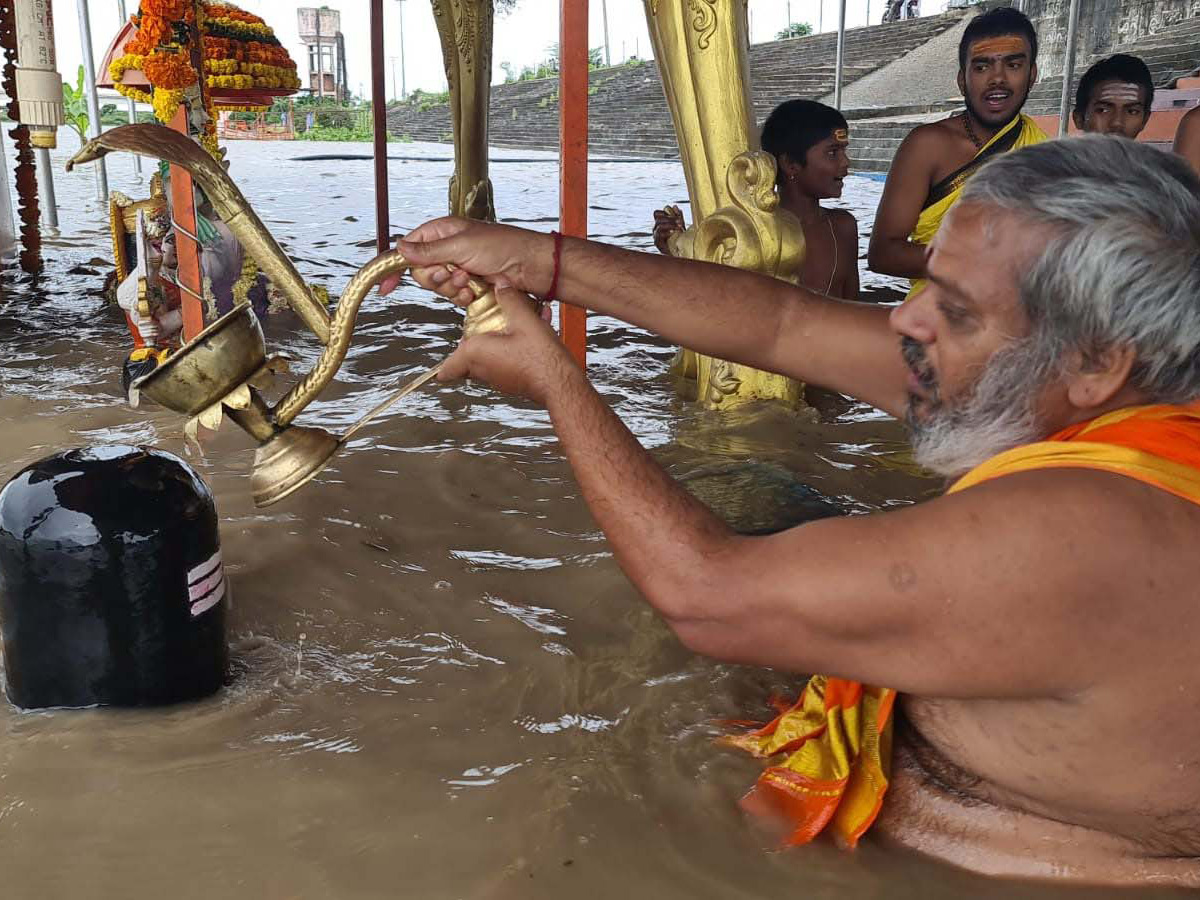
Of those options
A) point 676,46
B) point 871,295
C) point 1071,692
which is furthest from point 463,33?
point 1071,692

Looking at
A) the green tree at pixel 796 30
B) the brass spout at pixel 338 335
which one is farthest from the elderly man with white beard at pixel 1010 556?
the green tree at pixel 796 30

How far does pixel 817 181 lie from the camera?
12.5ft

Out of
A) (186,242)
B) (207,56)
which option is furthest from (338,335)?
(207,56)

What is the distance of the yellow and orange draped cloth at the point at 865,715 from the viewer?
1.12 meters

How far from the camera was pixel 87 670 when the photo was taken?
1.63 meters

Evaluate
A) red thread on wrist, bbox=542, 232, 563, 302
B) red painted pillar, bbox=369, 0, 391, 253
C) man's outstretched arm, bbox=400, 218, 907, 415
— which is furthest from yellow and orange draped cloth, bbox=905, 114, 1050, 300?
red painted pillar, bbox=369, 0, 391, 253

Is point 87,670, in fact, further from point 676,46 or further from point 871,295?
point 871,295

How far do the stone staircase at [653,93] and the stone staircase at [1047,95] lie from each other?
2497mm

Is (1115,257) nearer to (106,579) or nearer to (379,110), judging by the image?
(106,579)

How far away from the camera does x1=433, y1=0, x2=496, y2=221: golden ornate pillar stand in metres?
4.64

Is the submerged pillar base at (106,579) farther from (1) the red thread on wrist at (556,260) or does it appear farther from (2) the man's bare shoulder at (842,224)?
(2) the man's bare shoulder at (842,224)

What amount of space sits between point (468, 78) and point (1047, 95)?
10.1m

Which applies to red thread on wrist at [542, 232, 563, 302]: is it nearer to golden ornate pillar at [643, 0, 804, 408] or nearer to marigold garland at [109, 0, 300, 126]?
golden ornate pillar at [643, 0, 804, 408]

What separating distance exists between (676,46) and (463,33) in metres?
1.88
